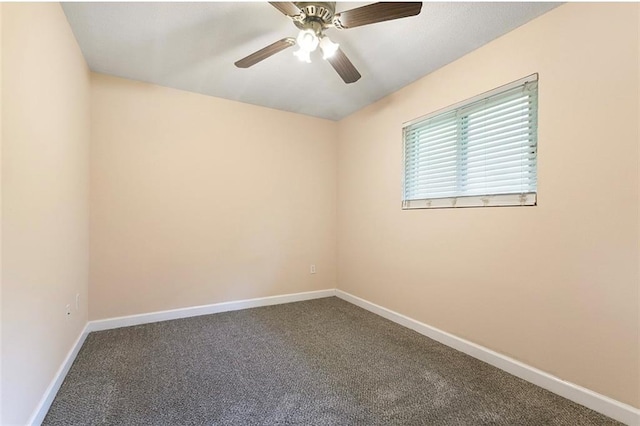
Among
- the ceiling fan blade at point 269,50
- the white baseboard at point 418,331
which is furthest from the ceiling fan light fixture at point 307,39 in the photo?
the white baseboard at point 418,331

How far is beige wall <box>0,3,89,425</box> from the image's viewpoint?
3.88ft

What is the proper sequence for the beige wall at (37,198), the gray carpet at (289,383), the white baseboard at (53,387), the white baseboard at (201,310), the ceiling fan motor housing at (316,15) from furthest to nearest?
the white baseboard at (201,310)
the ceiling fan motor housing at (316,15)
the gray carpet at (289,383)
the white baseboard at (53,387)
the beige wall at (37,198)

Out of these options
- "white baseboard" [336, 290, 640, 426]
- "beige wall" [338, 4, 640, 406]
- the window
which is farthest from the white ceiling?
"white baseboard" [336, 290, 640, 426]

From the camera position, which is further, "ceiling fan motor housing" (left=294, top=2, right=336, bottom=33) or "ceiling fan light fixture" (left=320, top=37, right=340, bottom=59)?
"ceiling fan light fixture" (left=320, top=37, right=340, bottom=59)

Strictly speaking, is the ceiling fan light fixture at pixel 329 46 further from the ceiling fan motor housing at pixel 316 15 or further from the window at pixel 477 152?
the window at pixel 477 152

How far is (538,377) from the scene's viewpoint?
5.99ft

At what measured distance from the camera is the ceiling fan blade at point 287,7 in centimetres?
154

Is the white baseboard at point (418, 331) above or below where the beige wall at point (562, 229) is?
below

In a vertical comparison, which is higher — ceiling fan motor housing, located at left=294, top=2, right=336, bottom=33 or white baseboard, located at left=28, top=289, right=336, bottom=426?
ceiling fan motor housing, located at left=294, top=2, right=336, bottom=33

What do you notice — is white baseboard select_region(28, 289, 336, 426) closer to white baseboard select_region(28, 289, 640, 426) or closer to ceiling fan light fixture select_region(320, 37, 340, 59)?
white baseboard select_region(28, 289, 640, 426)

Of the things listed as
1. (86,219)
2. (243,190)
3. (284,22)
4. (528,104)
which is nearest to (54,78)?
(86,219)

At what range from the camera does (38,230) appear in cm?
147

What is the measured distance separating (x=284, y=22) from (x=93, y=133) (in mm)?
2103

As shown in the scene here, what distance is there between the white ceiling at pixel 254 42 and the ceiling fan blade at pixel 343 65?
236mm
